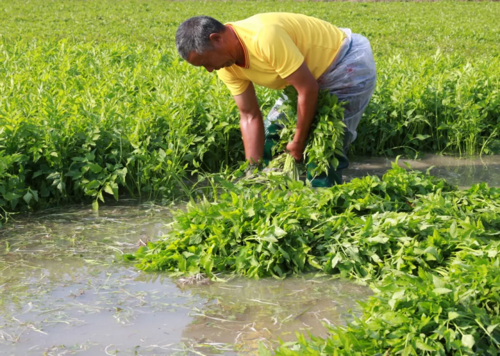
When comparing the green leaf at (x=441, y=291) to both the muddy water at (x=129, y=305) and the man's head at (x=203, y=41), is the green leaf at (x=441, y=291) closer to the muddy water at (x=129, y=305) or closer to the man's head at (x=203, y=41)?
the muddy water at (x=129, y=305)

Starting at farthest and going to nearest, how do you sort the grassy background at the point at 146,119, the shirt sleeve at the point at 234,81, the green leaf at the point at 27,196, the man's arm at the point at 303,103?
the grassy background at the point at 146,119 < the shirt sleeve at the point at 234,81 < the green leaf at the point at 27,196 < the man's arm at the point at 303,103

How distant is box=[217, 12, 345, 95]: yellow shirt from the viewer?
13.8 ft

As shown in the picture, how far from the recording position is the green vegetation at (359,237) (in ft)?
10.3

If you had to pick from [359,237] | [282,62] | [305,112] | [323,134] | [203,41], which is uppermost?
[203,41]

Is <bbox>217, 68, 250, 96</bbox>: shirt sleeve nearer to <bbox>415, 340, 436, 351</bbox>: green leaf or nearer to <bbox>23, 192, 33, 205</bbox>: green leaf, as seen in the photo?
<bbox>23, 192, 33, 205</bbox>: green leaf

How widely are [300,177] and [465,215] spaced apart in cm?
151

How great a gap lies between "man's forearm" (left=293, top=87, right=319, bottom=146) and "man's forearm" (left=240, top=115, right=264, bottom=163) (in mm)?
318

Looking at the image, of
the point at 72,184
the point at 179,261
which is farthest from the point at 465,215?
the point at 72,184

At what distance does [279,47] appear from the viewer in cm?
417


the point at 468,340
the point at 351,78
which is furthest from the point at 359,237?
the point at 351,78

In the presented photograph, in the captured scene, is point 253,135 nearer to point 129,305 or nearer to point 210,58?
point 210,58

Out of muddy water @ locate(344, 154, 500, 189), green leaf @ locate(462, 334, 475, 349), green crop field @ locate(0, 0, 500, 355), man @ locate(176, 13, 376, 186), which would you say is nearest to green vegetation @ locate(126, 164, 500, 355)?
green crop field @ locate(0, 0, 500, 355)

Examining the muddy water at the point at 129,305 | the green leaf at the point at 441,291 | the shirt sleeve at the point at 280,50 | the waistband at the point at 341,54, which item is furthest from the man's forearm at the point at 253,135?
the green leaf at the point at 441,291

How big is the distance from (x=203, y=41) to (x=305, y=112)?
876 mm
